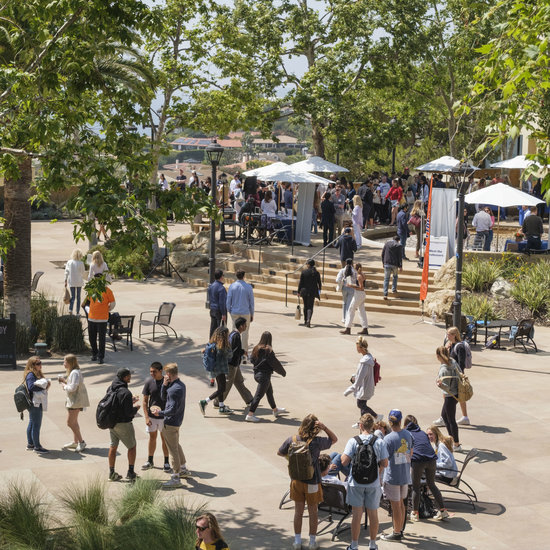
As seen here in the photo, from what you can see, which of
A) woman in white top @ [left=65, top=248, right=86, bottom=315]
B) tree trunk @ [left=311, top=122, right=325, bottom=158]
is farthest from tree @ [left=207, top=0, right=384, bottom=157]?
woman in white top @ [left=65, top=248, right=86, bottom=315]

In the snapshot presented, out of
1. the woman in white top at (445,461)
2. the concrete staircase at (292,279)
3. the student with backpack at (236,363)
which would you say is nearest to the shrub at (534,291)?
the concrete staircase at (292,279)

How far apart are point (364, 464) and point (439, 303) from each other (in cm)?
1318

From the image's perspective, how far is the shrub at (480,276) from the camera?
23.7m

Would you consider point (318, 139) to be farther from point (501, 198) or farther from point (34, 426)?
point (34, 426)

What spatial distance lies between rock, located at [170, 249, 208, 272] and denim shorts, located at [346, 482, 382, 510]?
62.2 feet

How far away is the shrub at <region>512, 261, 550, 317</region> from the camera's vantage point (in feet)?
74.1

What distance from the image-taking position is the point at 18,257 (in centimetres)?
1972

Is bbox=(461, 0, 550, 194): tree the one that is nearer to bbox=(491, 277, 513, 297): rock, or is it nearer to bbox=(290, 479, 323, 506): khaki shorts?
bbox=(290, 479, 323, 506): khaki shorts

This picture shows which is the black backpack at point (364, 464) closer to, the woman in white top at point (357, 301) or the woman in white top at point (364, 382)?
the woman in white top at point (364, 382)

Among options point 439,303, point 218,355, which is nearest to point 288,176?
point 439,303

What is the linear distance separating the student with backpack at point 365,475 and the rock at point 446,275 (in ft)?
45.8

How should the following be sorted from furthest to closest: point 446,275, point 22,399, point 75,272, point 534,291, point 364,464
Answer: point 446,275 < point 534,291 < point 75,272 < point 22,399 < point 364,464

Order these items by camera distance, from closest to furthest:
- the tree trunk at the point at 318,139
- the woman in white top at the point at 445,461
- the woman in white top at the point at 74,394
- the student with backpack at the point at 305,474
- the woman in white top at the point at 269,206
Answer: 1. the student with backpack at the point at 305,474
2. the woman in white top at the point at 445,461
3. the woman in white top at the point at 74,394
4. the woman in white top at the point at 269,206
5. the tree trunk at the point at 318,139

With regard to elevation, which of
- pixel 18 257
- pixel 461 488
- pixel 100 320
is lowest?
pixel 461 488
